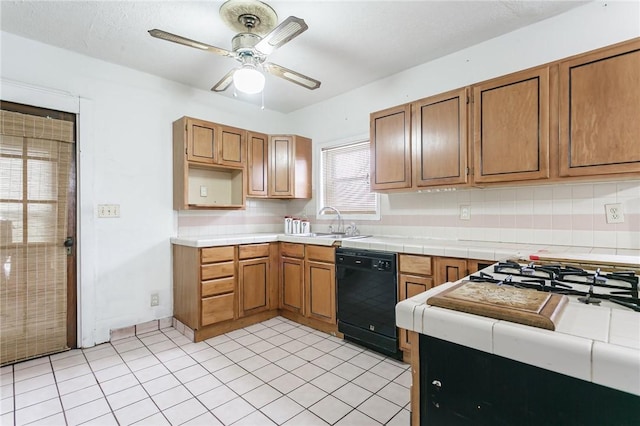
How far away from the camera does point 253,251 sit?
3.25m

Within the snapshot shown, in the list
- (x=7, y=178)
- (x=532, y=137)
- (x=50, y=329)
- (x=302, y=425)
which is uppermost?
(x=532, y=137)

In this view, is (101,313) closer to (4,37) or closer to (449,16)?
(4,37)

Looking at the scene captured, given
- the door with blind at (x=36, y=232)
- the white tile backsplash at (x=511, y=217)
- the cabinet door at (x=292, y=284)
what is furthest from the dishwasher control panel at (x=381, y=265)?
the door with blind at (x=36, y=232)

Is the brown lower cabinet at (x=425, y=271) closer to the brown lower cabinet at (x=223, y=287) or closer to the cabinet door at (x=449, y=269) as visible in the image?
the cabinet door at (x=449, y=269)

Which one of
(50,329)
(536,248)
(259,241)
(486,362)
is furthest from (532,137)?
(50,329)

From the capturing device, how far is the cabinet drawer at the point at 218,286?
2885 mm

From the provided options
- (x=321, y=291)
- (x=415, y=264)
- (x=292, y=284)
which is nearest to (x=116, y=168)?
(x=292, y=284)

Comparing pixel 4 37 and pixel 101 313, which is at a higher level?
pixel 4 37

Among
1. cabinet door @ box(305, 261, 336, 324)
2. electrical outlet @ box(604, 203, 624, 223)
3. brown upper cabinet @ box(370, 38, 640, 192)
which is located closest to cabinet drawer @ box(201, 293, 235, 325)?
cabinet door @ box(305, 261, 336, 324)

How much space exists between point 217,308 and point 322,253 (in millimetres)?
1122

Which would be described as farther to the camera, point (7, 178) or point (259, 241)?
point (259, 241)

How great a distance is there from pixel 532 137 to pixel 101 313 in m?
3.75

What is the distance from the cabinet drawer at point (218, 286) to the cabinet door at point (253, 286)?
98 mm

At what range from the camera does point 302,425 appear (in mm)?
1727
